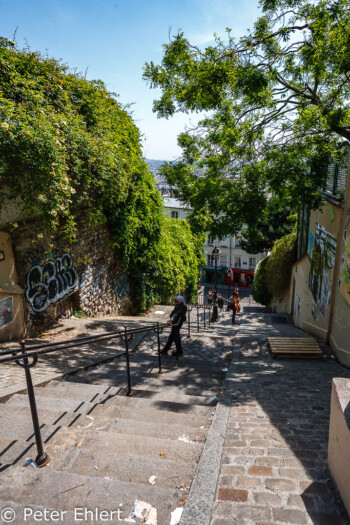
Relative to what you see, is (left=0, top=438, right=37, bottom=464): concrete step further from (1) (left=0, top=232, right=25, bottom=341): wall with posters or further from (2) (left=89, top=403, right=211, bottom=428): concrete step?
(1) (left=0, top=232, right=25, bottom=341): wall with posters

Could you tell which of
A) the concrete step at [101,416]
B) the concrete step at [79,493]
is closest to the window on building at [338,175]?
the concrete step at [101,416]

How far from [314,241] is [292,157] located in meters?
3.65

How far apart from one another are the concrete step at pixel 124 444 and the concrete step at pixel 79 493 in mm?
457

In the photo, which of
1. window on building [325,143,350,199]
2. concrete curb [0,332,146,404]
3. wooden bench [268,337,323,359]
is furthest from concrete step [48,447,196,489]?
window on building [325,143,350,199]

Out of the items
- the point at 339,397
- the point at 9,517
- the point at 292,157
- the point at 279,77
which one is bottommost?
the point at 9,517

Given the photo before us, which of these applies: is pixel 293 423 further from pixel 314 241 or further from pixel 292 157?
pixel 314 241

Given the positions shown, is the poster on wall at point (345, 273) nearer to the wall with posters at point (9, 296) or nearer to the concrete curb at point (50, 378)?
the concrete curb at point (50, 378)

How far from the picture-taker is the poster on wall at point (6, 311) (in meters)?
6.16

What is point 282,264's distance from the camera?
16.0 metres

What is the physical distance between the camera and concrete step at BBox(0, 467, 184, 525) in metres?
2.14

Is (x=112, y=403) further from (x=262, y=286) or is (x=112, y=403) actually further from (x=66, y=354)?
(x=262, y=286)

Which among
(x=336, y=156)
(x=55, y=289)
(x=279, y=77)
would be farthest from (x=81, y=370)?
(x=279, y=77)

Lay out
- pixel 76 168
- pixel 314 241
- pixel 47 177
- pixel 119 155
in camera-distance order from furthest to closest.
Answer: pixel 314 241
pixel 119 155
pixel 76 168
pixel 47 177

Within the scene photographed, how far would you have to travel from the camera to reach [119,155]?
8.77 m
